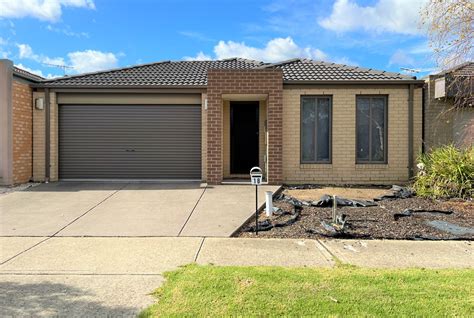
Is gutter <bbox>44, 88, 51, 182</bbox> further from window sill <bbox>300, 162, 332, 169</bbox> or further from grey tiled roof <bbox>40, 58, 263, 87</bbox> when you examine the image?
window sill <bbox>300, 162, 332, 169</bbox>

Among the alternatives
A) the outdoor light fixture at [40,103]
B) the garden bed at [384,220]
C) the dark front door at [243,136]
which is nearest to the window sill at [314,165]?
the dark front door at [243,136]

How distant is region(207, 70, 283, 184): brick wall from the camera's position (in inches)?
480

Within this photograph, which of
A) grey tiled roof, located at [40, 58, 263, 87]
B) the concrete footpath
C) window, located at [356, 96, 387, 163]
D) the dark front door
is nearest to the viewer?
the concrete footpath

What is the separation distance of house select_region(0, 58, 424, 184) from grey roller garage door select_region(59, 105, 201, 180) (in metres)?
0.04

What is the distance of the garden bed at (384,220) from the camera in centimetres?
690

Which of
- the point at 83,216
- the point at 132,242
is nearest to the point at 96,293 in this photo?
the point at 132,242

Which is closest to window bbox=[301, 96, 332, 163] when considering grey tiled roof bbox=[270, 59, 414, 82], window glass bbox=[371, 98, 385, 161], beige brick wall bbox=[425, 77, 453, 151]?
grey tiled roof bbox=[270, 59, 414, 82]

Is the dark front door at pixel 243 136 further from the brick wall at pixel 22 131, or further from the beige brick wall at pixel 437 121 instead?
the brick wall at pixel 22 131

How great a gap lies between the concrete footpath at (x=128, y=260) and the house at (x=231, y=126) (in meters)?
6.10

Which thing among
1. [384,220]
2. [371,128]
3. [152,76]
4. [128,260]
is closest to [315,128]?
[371,128]

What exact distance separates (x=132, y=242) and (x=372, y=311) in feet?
13.6

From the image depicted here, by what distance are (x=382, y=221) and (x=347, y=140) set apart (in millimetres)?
5201

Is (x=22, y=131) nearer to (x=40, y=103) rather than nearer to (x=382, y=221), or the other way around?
(x=40, y=103)

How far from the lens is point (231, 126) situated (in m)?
13.7
